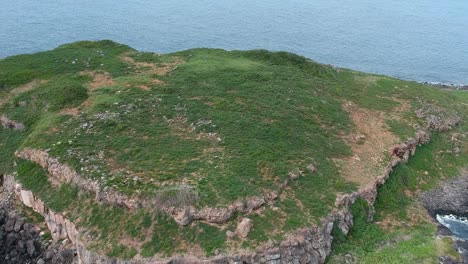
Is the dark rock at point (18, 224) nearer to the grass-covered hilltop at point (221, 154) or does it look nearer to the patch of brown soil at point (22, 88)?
the grass-covered hilltop at point (221, 154)

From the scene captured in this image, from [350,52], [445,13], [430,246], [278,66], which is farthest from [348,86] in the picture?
[445,13]

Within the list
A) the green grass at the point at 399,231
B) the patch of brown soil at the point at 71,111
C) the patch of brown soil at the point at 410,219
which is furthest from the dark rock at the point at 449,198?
the patch of brown soil at the point at 71,111

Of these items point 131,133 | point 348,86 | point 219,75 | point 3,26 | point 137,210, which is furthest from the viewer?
point 3,26

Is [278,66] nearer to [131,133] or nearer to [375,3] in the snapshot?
[131,133]

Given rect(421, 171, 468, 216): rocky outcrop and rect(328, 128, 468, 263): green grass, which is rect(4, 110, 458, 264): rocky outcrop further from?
rect(421, 171, 468, 216): rocky outcrop

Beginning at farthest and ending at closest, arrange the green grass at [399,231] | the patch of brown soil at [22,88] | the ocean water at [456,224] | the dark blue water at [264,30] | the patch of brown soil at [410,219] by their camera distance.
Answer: the dark blue water at [264,30], the patch of brown soil at [22,88], the ocean water at [456,224], the patch of brown soil at [410,219], the green grass at [399,231]

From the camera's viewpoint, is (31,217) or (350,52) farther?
(350,52)

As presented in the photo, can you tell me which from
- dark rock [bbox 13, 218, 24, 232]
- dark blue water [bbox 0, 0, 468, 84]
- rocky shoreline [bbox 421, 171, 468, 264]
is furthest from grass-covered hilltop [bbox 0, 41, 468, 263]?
dark blue water [bbox 0, 0, 468, 84]
